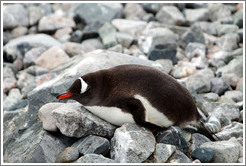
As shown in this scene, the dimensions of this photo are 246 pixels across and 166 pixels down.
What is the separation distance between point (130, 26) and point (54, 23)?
3005 mm

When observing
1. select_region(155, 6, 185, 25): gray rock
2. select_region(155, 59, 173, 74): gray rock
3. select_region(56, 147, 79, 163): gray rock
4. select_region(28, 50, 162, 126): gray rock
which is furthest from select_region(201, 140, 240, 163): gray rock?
select_region(155, 6, 185, 25): gray rock

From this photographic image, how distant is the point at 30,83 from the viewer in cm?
1091

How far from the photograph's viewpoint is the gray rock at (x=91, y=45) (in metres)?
12.6

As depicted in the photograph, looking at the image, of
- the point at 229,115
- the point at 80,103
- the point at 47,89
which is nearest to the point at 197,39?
the point at 229,115

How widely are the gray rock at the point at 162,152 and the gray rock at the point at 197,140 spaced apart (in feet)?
1.96

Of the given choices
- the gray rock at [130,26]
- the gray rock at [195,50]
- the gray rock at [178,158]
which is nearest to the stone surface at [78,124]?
the gray rock at [178,158]

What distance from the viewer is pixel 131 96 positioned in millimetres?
5727

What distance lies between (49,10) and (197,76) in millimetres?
8183

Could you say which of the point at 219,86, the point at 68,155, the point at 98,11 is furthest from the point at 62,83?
the point at 98,11

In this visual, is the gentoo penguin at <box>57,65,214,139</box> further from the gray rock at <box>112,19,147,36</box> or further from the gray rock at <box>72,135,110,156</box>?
the gray rock at <box>112,19,147,36</box>

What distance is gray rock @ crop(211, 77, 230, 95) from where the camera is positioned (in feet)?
31.6

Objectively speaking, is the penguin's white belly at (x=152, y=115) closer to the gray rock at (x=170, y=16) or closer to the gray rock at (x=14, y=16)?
the gray rock at (x=170, y=16)

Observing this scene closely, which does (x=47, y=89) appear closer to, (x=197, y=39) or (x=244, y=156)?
(x=244, y=156)

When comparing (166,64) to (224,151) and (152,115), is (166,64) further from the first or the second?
(224,151)
